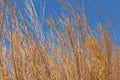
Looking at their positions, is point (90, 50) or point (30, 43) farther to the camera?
point (90, 50)

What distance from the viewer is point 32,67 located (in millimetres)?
2566

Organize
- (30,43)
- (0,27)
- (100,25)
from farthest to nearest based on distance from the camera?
1. (100,25)
2. (30,43)
3. (0,27)

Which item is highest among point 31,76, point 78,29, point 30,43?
point 78,29

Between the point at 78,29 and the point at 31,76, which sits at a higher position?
the point at 78,29

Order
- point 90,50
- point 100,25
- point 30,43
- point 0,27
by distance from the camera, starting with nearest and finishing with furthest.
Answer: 1. point 0,27
2. point 30,43
3. point 90,50
4. point 100,25

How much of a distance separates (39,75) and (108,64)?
80cm

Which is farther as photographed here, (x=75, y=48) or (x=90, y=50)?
(x=90, y=50)

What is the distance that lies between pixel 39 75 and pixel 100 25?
0.98 meters

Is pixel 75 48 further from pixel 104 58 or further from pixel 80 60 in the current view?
pixel 104 58

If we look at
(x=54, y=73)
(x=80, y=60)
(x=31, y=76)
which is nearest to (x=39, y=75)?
(x=31, y=76)

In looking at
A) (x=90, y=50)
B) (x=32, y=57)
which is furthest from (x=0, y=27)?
(x=90, y=50)

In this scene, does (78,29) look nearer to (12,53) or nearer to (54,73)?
(54,73)

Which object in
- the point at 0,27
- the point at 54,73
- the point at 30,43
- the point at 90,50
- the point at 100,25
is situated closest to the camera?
the point at 0,27

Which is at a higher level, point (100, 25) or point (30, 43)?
point (100, 25)
